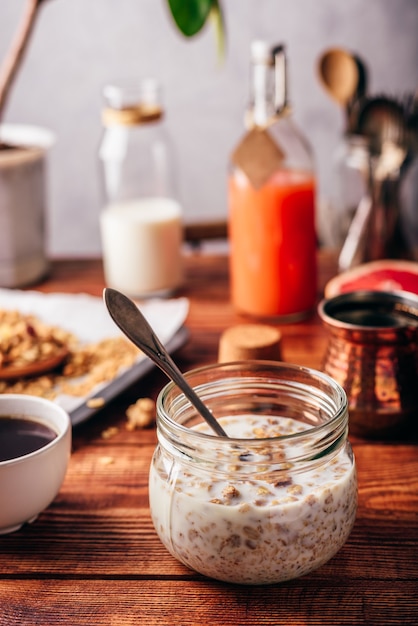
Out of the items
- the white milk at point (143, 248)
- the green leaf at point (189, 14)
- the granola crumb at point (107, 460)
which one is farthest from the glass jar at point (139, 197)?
the granola crumb at point (107, 460)

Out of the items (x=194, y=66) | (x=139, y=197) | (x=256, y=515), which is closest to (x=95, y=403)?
(x=256, y=515)

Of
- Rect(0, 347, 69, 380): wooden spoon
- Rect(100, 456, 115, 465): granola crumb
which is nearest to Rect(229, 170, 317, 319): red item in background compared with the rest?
Rect(0, 347, 69, 380): wooden spoon

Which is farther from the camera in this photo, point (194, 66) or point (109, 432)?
point (194, 66)

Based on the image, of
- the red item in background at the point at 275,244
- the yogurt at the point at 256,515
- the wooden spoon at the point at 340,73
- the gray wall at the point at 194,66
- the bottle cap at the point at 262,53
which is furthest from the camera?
the gray wall at the point at 194,66

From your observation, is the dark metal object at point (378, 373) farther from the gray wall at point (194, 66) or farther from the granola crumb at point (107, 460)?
the gray wall at point (194, 66)

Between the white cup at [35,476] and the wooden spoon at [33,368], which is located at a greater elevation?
the white cup at [35,476]

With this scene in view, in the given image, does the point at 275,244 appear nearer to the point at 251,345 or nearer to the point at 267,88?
the point at 267,88

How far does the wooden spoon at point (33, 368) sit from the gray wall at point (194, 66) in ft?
4.48

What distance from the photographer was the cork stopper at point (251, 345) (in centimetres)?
114

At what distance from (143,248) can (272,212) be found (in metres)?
0.28

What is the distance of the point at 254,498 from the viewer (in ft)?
2.47

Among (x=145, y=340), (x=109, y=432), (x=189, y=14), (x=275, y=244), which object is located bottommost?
(x=109, y=432)

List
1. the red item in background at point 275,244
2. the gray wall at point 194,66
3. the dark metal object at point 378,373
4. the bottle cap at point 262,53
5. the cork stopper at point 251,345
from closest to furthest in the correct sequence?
the dark metal object at point 378,373 → the cork stopper at point 251,345 → the bottle cap at point 262,53 → the red item in background at point 275,244 → the gray wall at point 194,66

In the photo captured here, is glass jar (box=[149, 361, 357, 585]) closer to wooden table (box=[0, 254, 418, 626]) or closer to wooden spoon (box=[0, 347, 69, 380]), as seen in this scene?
wooden table (box=[0, 254, 418, 626])
